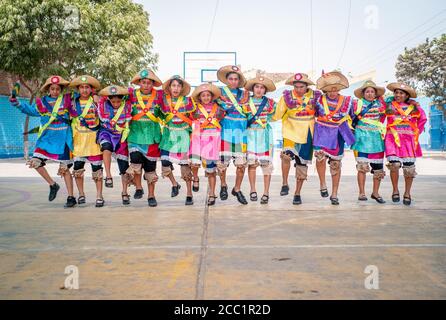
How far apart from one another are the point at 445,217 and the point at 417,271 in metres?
2.65

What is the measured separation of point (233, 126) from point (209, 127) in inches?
14.2

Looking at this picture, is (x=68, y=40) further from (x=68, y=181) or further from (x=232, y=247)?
(x=232, y=247)

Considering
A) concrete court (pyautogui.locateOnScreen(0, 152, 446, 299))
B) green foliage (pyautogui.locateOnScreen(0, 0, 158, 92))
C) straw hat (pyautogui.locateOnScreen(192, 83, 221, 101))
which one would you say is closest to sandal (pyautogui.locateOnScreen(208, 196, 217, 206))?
concrete court (pyautogui.locateOnScreen(0, 152, 446, 299))

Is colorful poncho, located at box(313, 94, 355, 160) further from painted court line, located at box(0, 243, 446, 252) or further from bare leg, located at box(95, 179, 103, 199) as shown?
bare leg, located at box(95, 179, 103, 199)

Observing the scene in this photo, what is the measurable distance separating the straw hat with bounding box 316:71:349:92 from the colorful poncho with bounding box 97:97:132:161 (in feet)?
9.24

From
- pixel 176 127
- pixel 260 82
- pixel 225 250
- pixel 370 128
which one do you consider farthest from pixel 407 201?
pixel 225 250

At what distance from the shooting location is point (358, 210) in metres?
6.42

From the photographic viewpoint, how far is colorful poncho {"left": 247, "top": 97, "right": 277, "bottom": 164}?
7.04 metres

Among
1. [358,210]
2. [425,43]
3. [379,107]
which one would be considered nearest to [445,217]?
[358,210]

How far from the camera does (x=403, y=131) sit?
715cm

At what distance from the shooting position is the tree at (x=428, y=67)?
27391mm

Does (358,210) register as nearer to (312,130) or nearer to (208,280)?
(312,130)

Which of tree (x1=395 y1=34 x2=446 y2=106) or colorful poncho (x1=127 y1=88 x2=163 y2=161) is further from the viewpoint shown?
tree (x1=395 y1=34 x2=446 y2=106)

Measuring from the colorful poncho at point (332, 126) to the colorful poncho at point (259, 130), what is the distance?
0.70m
